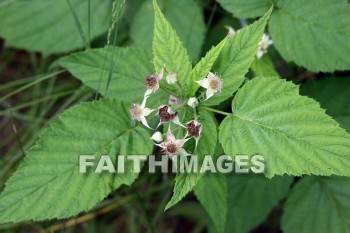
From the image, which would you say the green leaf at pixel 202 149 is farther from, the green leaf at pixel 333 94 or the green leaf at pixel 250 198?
the green leaf at pixel 333 94

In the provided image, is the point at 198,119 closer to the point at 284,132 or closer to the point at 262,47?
the point at 284,132

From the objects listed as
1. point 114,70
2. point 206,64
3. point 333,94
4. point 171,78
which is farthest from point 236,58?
point 333,94

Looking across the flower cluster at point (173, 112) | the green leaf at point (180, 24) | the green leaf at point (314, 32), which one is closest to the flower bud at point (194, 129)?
the flower cluster at point (173, 112)

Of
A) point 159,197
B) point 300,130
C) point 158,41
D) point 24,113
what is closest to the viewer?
point 300,130

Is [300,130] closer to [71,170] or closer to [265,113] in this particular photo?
[265,113]

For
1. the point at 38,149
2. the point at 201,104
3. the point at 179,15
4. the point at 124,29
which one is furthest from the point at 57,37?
the point at 201,104

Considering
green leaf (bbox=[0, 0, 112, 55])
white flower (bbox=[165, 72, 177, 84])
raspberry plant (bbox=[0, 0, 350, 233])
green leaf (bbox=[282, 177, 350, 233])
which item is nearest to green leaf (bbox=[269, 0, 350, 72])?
raspberry plant (bbox=[0, 0, 350, 233])
